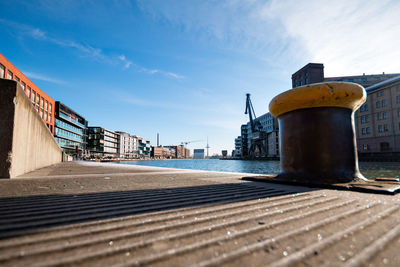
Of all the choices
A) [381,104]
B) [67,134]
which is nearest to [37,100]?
[67,134]

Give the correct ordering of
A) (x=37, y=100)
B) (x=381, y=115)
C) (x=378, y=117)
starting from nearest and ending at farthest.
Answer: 1. (x=37, y=100)
2. (x=381, y=115)
3. (x=378, y=117)

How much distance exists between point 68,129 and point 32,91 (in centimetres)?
2667

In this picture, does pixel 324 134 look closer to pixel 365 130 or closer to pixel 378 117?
pixel 378 117

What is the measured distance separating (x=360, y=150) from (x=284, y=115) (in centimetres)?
5646

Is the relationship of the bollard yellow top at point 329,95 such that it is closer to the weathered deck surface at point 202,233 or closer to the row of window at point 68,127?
the weathered deck surface at point 202,233

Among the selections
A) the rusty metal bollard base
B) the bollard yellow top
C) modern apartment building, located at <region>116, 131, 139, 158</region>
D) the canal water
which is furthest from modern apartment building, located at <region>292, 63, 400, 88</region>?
modern apartment building, located at <region>116, 131, 139, 158</region>

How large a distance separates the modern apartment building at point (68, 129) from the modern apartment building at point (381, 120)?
255 feet

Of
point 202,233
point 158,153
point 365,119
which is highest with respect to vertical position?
point 365,119

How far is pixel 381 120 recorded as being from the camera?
143ft

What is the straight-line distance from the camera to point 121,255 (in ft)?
3.41

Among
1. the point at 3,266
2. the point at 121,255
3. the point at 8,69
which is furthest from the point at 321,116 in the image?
the point at 8,69

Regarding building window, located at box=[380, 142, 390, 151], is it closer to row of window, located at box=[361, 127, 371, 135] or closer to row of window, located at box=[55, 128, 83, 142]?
row of window, located at box=[361, 127, 371, 135]

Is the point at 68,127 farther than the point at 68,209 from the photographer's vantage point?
Yes

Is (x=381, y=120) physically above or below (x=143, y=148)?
above
